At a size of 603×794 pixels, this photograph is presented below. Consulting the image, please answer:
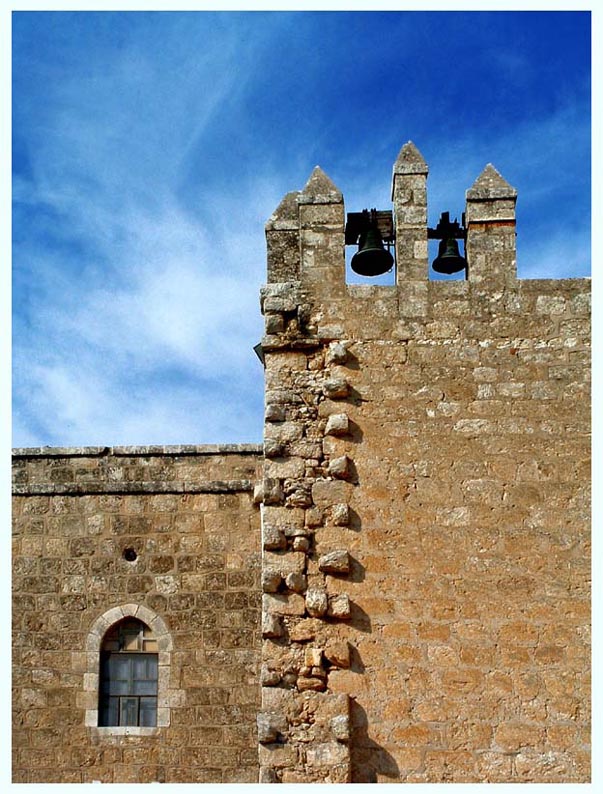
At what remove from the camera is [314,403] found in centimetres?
536

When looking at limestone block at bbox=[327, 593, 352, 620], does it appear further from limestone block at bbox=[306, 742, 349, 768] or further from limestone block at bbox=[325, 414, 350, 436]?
limestone block at bbox=[325, 414, 350, 436]

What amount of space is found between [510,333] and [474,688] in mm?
2315

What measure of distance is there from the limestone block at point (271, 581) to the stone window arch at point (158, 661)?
11.8 ft

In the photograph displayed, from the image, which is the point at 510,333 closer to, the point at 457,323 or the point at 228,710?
the point at 457,323

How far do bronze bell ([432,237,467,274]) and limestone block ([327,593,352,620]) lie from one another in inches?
106

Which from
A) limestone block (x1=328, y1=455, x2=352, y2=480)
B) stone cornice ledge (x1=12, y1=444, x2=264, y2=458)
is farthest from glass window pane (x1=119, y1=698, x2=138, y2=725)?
limestone block (x1=328, y1=455, x2=352, y2=480)

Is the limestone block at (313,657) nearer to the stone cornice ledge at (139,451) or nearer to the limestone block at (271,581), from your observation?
the limestone block at (271,581)

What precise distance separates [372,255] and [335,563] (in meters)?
2.47

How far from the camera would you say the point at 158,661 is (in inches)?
322

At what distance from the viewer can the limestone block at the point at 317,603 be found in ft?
16.3

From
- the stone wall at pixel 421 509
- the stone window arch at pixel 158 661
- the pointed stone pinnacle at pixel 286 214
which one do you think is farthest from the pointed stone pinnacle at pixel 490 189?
the stone window arch at pixel 158 661

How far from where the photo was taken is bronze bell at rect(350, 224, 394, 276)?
6.16m

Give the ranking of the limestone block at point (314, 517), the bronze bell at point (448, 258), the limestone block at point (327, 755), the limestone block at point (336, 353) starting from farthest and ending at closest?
the bronze bell at point (448, 258)
the limestone block at point (336, 353)
the limestone block at point (314, 517)
the limestone block at point (327, 755)

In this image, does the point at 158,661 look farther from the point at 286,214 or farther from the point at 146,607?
the point at 286,214
